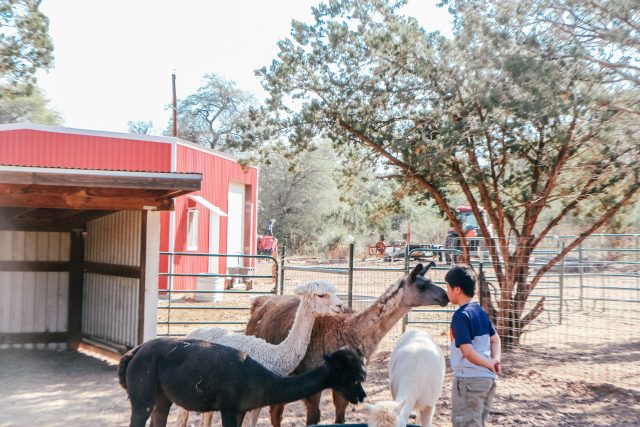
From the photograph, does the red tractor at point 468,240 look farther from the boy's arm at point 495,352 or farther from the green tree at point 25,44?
the green tree at point 25,44

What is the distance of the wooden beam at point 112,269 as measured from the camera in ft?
27.7

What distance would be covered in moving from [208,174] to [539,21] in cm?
1311

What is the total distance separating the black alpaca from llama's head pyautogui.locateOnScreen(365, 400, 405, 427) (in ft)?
1.50

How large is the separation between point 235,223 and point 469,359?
18.3 m

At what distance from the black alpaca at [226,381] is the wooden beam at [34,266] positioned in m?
5.88

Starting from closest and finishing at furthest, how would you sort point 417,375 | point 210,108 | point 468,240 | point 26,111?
1. point 417,375
2. point 468,240
3. point 26,111
4. point 210,108

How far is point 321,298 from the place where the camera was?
5094mm

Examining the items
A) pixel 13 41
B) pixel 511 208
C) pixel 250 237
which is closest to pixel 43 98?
pixel 250 237

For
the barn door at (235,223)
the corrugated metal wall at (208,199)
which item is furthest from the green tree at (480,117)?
the barn door at (235,223)

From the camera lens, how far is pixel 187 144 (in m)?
17.8

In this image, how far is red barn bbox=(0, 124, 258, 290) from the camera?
15852 mm

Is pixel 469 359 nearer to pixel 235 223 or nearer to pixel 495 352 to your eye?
pixel 495 352

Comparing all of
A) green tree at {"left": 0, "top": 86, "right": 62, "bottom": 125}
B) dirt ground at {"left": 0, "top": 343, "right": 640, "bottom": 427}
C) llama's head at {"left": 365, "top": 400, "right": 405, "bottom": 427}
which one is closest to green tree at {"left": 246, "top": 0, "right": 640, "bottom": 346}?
dirt ground at {"left": 0, "top": 343, "right": 640, "bottom": 427}

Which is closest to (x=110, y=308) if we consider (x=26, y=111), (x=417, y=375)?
(x=417, y=375)
